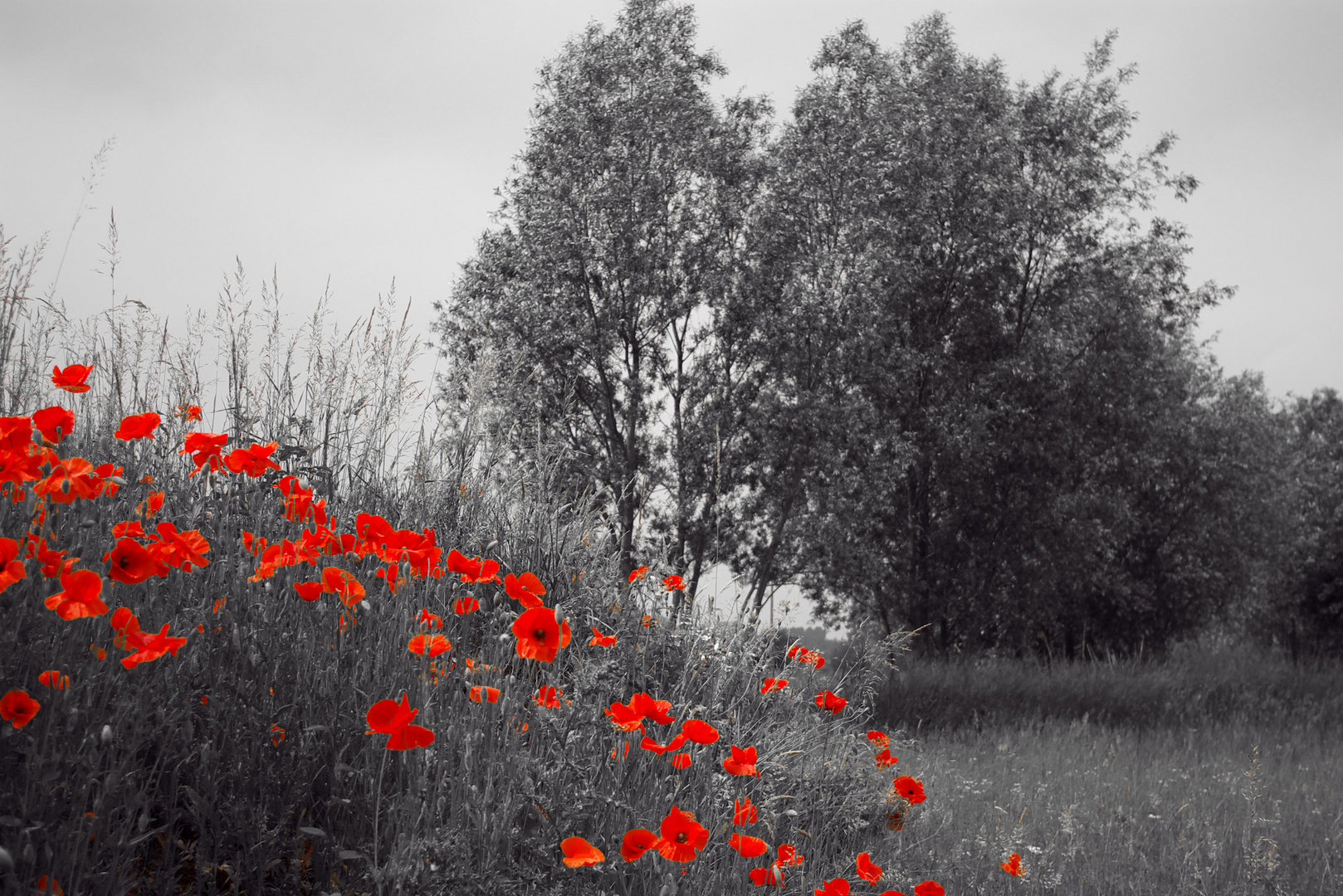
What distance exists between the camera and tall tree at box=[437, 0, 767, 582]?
53.6 ft

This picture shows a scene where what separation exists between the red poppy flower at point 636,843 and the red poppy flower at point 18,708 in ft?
3.87

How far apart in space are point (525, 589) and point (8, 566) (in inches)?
43.7

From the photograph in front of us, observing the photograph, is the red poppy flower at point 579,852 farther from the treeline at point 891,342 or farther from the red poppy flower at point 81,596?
the treeline at point 891,342

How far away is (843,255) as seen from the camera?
14734mm

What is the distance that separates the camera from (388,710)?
→ 1830 millimetres

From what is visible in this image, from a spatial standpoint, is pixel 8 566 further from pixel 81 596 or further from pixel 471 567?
pixel 471 567

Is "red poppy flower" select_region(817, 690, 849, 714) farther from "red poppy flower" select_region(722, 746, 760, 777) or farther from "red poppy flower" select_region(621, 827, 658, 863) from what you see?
"red poppy flower" select_region(621, 827, 658, 863)

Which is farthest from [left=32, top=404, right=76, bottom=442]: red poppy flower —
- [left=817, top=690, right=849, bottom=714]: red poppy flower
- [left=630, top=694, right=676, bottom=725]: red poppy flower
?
[left=817, top=690, right=849, bottom=714]: red poppy flower

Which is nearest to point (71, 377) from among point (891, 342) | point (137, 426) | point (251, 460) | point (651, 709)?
point (137, 426)

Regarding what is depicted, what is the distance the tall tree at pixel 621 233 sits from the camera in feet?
53.6

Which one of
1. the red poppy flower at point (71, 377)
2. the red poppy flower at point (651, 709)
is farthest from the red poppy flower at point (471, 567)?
the red poppy flower at point (71, 377)

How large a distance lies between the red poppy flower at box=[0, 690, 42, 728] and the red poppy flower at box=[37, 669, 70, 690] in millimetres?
39

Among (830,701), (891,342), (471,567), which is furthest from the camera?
(891,342)

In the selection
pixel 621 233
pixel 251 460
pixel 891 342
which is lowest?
pixel 251 460
